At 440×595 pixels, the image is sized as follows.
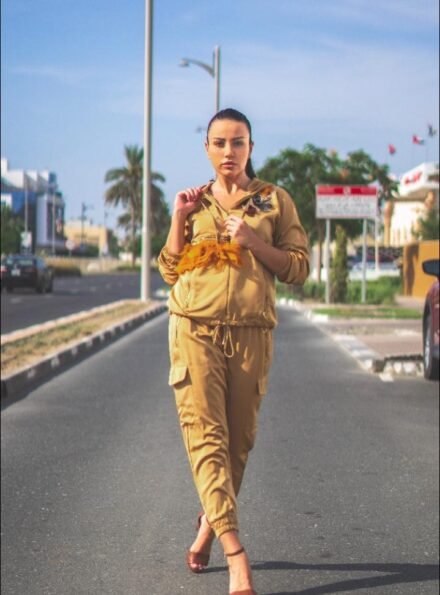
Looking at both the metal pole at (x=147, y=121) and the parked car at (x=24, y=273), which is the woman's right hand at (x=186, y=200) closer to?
the metal pole at (x=147, y=121)

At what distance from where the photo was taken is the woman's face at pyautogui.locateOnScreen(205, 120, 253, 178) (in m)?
2.49

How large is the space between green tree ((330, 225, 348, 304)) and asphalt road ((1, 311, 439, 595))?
79.3 ft

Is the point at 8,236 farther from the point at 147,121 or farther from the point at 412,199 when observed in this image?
the point at 147,121

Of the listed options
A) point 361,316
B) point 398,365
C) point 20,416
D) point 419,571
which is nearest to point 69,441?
point 20,416

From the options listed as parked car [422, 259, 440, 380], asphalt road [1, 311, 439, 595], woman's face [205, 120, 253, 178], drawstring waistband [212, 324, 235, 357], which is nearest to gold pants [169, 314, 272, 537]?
drawstring waistband [212, 324, 235, 357]

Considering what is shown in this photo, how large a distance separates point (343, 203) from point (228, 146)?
113 ft

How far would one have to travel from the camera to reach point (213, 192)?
2.63 meters

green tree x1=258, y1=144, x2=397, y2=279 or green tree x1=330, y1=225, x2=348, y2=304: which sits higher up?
green tree x1=258, y1=144, x2=397, y2=279

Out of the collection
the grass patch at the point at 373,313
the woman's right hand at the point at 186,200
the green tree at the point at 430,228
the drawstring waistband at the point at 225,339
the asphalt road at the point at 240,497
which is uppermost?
the green tree at the point at 430,228

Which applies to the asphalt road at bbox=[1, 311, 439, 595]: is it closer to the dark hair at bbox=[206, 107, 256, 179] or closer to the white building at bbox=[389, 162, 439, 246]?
the dark hair at bbox=[206, 107, 256, 179]

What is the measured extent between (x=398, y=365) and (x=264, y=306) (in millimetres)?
13065

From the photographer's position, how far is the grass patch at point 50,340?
15.1 meters

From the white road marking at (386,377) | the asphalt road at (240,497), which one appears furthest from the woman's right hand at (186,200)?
the white road marking at (386,377)

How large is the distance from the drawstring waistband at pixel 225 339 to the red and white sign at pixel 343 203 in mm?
34047
